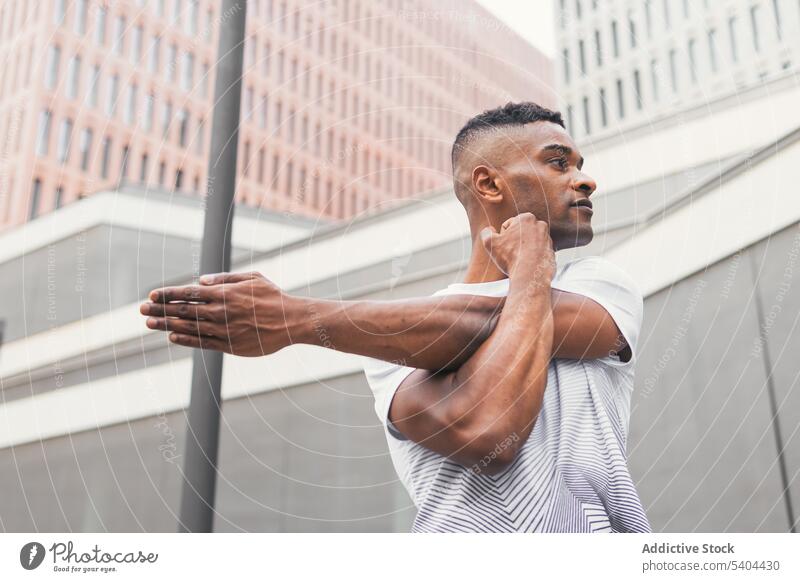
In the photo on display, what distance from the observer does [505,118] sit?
149 cm

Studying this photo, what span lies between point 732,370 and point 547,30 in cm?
147

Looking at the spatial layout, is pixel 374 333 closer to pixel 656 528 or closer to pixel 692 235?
pixel 692 235

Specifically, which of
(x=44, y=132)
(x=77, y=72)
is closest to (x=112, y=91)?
(x=77, y=72)

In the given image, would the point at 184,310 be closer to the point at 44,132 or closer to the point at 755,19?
the point at 755,19

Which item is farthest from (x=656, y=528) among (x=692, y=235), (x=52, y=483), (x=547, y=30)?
(x=52, y=483)

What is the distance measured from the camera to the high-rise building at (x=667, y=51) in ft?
22.7

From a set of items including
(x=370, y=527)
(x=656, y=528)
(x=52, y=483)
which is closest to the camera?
(x=656, y=528)

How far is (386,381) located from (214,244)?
3.49 feet

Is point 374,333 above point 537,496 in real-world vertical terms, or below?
above

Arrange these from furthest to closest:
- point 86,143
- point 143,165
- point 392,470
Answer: point 143,165, point 86,143, point 392,470

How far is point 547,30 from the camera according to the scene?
3252 millimetres

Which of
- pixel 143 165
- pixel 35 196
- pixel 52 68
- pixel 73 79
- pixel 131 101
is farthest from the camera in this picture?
pixel 143 165

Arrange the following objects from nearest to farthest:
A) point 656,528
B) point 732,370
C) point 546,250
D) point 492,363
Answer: point 492,363 → point 546,250 → point 732,370 → point 656,528

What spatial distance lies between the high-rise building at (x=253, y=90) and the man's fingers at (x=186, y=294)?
65.8 inches
